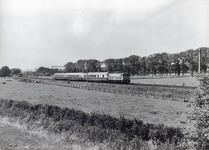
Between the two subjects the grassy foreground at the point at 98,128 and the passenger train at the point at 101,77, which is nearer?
the grassy foreground at the point at 98,128

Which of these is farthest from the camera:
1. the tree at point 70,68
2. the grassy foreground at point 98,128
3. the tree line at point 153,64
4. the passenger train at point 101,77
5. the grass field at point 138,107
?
the tree at point 70,68

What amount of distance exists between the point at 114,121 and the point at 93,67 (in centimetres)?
9186

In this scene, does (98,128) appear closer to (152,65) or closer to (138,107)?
(138,107)

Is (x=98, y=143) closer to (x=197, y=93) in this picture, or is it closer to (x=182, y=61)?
(x=197, y=93)

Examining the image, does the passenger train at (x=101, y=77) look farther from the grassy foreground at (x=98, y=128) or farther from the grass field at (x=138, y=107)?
the grassy foreground at (x=98, y=128)

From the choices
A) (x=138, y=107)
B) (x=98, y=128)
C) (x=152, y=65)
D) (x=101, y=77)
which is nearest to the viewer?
(x=98, y=128)

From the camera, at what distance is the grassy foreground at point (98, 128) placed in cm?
1262

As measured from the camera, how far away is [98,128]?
49.5 feet

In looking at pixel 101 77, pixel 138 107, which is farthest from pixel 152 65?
pixel 138 107

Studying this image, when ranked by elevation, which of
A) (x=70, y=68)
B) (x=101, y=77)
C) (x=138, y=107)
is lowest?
(x=138, y=107)

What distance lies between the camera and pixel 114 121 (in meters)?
15.9

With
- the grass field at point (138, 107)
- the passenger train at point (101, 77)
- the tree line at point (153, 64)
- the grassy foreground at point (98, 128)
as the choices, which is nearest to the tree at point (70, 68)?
the tree line at point (153, 64)

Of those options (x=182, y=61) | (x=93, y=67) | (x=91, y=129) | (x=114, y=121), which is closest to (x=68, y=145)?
(x=91, y=129)

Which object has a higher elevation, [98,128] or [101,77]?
[101,77]
